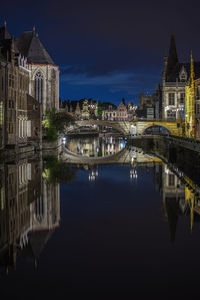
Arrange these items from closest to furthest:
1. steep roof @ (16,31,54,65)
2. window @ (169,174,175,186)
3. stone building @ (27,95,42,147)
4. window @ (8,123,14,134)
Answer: window @ (169,174,175,186) < window @ (8,123,14,134) < stone building @ (27,95,42,147) < steep roof @ (16,31,54,65)

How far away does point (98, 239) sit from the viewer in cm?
1339

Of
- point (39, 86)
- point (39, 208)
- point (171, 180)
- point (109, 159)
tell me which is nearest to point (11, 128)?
point (109, 159)

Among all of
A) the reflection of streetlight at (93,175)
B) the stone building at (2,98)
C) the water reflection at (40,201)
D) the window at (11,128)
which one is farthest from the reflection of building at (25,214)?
the window at (11,128)

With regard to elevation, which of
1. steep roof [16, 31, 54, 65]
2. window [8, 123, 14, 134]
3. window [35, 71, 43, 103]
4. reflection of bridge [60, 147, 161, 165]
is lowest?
reflection of bridge [60, 147, 161, 165]

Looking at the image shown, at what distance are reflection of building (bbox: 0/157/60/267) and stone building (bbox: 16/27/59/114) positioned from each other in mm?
50881

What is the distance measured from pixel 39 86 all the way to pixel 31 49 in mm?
7813

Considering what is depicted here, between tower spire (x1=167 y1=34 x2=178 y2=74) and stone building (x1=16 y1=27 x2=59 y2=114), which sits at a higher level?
tower spire (x1=167 y1=34 x2=178 y2=74)

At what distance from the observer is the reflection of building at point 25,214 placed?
12312 millimetres

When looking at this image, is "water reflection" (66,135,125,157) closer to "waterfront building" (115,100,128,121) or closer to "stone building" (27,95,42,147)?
"stone building" (27,95,42,147)

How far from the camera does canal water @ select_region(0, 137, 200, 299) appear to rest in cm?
970

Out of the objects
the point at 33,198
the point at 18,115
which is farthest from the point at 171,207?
the point at 18,115

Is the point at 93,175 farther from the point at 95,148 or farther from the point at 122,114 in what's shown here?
the point at 122,114

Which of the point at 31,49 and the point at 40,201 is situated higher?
the point at 31,49

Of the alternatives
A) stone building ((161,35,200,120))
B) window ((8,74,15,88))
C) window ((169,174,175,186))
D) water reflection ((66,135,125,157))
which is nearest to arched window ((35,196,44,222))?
window ((169,174,175,186))
